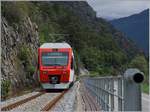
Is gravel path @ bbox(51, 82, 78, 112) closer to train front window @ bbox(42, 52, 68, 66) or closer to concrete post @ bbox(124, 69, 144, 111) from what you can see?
train front window @ bbox(42, 52, 68, 66)

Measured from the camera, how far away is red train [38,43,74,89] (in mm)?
34125

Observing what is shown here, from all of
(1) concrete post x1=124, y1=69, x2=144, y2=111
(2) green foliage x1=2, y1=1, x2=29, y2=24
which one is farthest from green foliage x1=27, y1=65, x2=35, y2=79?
(1) concrete post x1=124, y1=69, x2=144, y2=111

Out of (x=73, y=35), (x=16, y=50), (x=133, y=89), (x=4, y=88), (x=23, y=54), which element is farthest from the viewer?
(x=73, y=35)

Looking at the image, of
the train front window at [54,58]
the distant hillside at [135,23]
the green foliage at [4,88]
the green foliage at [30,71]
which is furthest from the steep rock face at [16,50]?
the distant hillside at [135,23]

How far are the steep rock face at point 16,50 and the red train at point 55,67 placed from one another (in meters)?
2.11

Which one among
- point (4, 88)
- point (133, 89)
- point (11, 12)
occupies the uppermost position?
point (11, 12)

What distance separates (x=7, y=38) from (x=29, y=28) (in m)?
11.7

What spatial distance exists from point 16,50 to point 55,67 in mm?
9429

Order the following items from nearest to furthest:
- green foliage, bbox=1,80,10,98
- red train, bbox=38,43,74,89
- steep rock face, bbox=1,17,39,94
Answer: green foliage, bbox=1,80,10,98 < red train, bbox=38,43,74,89 < steep rock face, bbox=1,17,39,94

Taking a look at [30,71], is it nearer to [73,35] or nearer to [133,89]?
[133,89]

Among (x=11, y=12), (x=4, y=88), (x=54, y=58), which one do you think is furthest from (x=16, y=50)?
(x=4, y=88)

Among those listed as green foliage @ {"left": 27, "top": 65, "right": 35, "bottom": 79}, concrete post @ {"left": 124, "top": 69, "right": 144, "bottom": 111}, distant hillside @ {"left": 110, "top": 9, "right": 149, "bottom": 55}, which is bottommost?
green foliage @ {"left": 27, "top": 65, "right": 35, "bottom": 79}

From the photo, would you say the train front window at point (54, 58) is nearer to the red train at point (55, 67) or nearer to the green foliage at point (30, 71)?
the red train at point (55, 67)

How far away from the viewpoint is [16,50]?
43.2 metres
